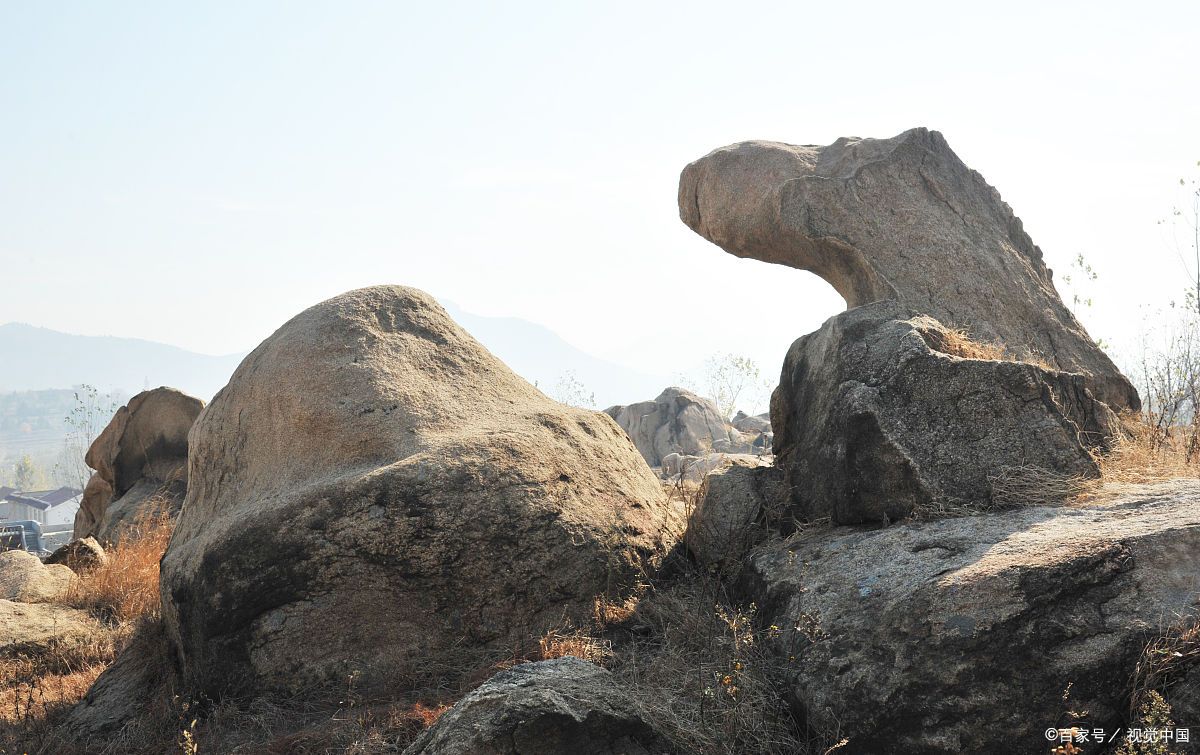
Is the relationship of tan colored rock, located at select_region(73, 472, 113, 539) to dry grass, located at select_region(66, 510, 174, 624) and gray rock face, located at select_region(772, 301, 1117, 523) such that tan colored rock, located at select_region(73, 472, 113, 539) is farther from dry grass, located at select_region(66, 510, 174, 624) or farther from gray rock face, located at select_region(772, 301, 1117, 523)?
gray rock face, located at select_region(772, 301, 1117, 523)

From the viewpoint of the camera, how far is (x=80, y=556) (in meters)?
10.0

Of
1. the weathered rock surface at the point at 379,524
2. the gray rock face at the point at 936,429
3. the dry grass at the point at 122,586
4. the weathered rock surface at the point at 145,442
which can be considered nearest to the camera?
the gray rock face at the point at 936,429

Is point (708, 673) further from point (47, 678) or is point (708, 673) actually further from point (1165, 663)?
point (47, 678)

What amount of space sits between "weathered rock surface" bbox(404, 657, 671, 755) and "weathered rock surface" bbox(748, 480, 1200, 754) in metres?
0.79

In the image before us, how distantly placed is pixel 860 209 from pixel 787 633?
3.92 metres

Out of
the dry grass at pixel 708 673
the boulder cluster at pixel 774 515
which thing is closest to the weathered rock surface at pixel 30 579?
the boulder cluster at pixel 774 515

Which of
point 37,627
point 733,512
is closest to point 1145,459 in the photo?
point 733,512

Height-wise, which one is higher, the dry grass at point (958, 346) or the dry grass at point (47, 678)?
the dry grass at point (958, 346)

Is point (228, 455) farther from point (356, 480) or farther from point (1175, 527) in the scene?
point (1175, 527)

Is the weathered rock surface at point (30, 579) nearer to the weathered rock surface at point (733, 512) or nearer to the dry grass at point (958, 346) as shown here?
the weathered rock surface at point (733, 512)

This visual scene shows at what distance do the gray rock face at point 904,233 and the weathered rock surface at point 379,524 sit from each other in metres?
2.34

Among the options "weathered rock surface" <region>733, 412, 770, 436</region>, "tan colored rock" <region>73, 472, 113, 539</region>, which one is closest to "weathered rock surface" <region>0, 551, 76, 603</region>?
"tan colored rock" <region>73, 472, 113, 539</region>

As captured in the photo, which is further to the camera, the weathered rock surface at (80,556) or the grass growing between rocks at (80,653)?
the weathered rock surface at (80,556)

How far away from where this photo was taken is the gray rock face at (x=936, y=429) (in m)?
5.44
